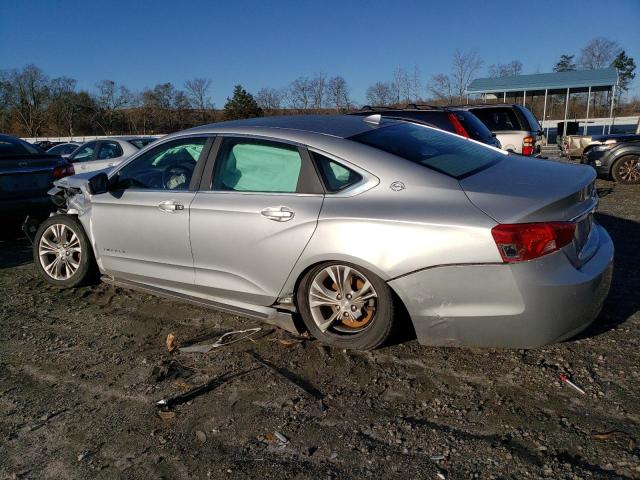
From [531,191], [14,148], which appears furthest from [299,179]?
[14,148]

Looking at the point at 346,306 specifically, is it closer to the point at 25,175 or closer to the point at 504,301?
the point at 504,301

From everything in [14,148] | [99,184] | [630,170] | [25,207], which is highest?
[14,148]

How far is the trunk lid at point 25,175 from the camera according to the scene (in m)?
6.34

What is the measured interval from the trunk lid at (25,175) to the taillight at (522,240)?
6.18 metres

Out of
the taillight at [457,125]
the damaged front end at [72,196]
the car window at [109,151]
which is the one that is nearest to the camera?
the damaged front end at [72,196]

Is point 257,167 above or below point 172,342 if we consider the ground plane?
above

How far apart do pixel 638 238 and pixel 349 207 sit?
4.45 m

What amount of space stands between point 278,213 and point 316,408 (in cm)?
126

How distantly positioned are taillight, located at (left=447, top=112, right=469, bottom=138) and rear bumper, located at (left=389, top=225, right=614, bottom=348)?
5424mm

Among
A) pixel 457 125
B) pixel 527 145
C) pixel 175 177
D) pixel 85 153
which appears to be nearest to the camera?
pixel 175 177

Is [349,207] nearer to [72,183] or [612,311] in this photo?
[612,311]

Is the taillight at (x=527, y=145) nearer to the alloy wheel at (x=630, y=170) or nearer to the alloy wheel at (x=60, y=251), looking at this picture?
the alloy wheel at (x=630, y=170)

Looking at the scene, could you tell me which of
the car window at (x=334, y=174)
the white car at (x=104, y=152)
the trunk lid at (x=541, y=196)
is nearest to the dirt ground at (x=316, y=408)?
the trunk lid at (x=541, y=196)

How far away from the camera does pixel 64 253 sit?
4816 millimetres
